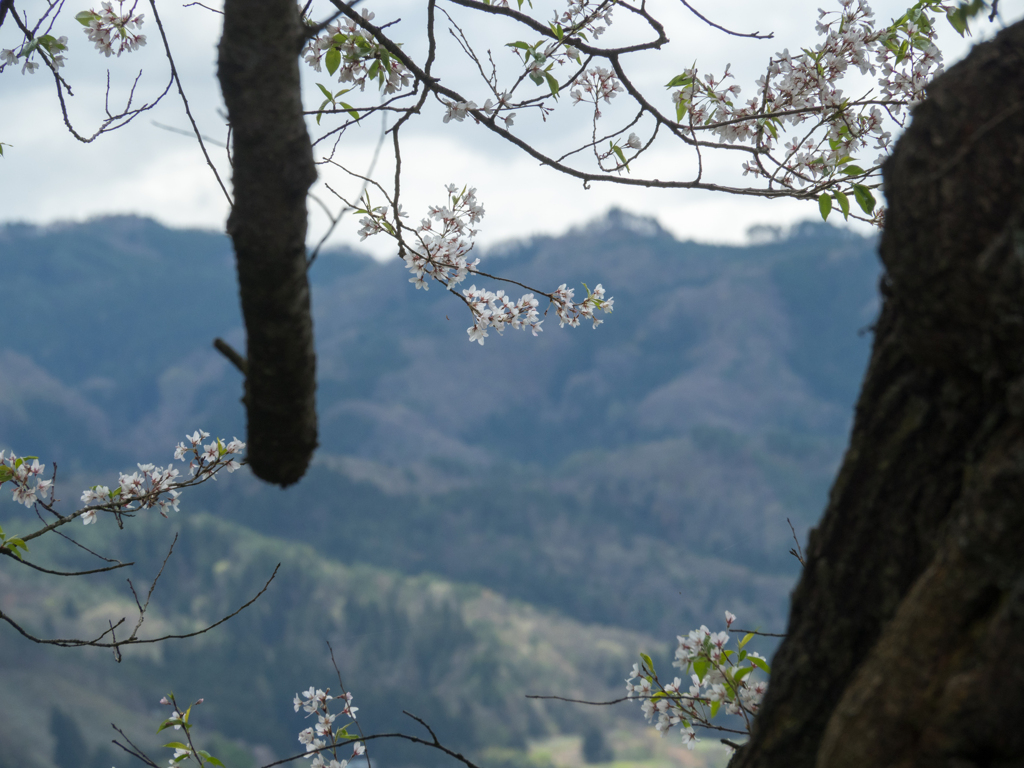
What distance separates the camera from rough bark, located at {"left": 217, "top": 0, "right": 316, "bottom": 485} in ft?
5.52

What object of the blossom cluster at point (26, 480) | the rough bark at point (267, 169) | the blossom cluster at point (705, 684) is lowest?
the blossom cluster at point (705, 684)

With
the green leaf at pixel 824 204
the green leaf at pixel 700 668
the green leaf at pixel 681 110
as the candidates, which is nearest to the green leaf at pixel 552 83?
the green leaf at pixel 681 110

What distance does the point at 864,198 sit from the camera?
249 centimetres

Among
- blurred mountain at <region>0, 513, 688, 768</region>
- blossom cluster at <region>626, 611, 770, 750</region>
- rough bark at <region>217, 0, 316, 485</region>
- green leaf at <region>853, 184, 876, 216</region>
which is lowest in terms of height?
blurred mountain at <region>0, 513, 688, 768</region>

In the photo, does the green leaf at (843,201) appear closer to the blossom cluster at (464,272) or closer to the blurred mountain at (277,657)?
the blossom cluster at (464,272)

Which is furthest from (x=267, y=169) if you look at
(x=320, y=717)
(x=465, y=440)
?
(x=465, y=440)

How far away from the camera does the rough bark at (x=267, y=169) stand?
1.68 meters

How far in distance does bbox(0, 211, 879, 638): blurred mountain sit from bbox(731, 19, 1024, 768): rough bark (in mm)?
76460

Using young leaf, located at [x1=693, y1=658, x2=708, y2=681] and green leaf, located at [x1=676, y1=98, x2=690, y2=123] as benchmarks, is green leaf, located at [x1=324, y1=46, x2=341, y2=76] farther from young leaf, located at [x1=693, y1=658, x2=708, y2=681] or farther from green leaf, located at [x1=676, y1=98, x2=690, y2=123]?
young leaf, located at [x1=693, y1=658, x2=708, y2=681]

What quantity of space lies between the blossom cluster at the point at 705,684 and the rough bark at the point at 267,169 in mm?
1703

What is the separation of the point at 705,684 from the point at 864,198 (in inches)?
66.6

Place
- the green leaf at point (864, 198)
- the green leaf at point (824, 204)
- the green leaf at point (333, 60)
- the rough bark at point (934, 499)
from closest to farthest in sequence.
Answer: the rough bark at point (934, 499) < the green leaf at point (864, 198) < the green leaf at point (824, 204) < the green leaf at point (333, 60)

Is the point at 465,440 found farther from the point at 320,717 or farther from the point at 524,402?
the point at 320,717

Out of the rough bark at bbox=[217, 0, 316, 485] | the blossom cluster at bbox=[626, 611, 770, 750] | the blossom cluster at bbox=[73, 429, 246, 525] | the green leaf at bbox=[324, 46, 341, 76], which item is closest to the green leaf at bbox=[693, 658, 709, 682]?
the blossom cluster at bbox=[626, 611, 770, 750]
